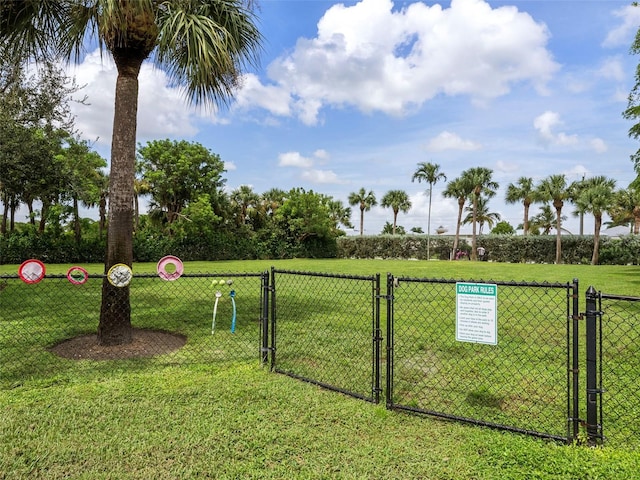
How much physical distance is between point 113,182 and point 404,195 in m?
49.7

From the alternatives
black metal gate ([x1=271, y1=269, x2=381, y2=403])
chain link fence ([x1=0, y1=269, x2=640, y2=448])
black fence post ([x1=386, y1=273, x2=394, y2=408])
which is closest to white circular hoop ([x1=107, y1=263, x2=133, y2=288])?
chain link fence ([x1=0, y1=269, x2=640, y2=448])

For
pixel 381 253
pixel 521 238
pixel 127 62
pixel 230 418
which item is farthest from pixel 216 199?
pixel 230 418

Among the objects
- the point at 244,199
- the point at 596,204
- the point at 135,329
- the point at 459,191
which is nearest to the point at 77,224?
the point at 244,199

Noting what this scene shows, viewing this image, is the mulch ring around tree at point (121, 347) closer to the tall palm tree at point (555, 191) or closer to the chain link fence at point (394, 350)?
the chain link fence at point (394, 350)

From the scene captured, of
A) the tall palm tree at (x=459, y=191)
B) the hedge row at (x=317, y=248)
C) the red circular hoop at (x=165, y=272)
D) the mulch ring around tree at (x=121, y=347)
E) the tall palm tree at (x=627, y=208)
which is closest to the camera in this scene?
the red circular hoop at (x=165, y=272)

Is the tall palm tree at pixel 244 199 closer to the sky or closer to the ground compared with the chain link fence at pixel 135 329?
closer to the sky

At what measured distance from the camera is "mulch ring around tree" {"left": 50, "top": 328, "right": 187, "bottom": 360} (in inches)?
188

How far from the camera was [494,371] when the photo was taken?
4328 mm

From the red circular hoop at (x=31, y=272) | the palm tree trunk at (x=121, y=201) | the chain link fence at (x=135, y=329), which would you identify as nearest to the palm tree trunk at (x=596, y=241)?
the chain link fence at (x=135, y=329)

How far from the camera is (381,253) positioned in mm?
37125

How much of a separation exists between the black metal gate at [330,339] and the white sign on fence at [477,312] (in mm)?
645

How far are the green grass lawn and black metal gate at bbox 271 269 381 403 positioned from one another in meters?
0.39

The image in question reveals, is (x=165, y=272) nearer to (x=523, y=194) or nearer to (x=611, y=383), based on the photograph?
(x=611, y=383)

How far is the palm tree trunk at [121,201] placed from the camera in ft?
16.7
